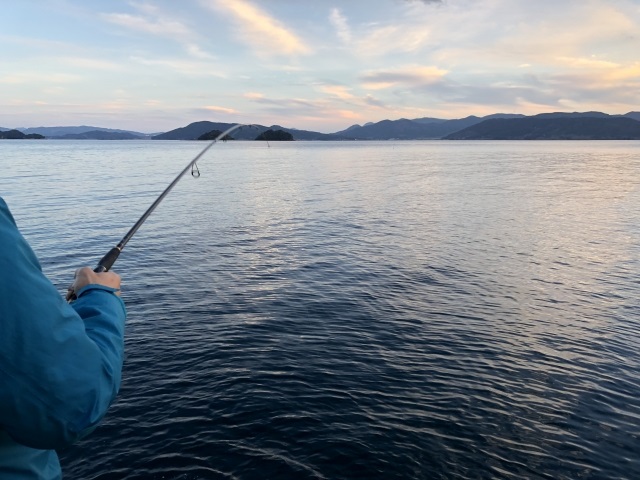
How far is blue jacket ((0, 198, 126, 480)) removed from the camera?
1824 millimetres

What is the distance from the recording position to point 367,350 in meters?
15.5

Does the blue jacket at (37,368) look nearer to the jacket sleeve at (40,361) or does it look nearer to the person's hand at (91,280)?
the jacket sleeve at (40,361)

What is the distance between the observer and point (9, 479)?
2.13 m

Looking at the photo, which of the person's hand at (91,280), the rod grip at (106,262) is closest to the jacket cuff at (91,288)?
the person's hand at (91,280)

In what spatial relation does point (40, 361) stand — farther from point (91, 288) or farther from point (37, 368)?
point (91, 288)

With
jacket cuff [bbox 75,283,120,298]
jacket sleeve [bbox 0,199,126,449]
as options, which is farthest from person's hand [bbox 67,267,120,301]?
jacket sleeve [bbox 0,199,126,449]

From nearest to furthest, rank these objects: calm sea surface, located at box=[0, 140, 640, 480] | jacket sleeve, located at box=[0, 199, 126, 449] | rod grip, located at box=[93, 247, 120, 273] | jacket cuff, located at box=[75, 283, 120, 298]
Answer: jacket sleeve, located at box=[0, 199, 126, 449]
jacket cuff, located at box=[75, 283, 120, 298]
rod grip, located at box=[93, 247, 120, 273]
calm sea surface, located at box=[0, 140, 640, 480]

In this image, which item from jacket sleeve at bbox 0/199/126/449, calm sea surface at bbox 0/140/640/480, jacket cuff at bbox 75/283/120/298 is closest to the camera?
jacket sleeve at bbox 0/199/126/449

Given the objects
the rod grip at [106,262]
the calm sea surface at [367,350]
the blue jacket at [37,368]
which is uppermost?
the blue jacket at [37,368]

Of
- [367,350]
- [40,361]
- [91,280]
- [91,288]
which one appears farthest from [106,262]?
[367,350]

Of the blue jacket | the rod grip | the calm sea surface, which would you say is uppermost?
the blue jacket

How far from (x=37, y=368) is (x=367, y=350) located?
14287 mm

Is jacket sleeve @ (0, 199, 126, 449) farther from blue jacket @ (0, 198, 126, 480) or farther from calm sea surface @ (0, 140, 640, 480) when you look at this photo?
calm sea surface @ (0, 140, 640, 480)

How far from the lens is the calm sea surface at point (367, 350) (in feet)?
34.9
